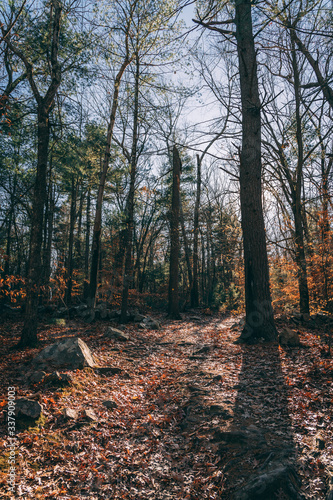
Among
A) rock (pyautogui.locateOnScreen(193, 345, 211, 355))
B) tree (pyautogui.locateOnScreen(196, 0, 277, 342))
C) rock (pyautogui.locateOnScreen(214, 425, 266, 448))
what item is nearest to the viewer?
rock (pyautogui.locateOnScreen(214, 425, 266, 448))

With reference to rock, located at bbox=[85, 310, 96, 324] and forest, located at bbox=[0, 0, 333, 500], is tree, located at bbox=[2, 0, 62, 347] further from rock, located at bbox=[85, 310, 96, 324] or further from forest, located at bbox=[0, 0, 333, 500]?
rock, located at bbox=[85, 310, 96, 324]

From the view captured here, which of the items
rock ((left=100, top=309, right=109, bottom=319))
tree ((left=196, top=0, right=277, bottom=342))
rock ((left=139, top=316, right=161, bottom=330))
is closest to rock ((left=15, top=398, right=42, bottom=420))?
tree ((left=196, top=0, right=277, bottom=342))

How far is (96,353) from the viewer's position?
659cm

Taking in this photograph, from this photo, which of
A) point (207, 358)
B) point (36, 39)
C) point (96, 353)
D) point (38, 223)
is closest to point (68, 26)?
point (36, 39)

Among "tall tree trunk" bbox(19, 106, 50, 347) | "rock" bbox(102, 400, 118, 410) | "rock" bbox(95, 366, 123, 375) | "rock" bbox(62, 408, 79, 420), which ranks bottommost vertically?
"rock" bbox(102, 400, 118, 410)

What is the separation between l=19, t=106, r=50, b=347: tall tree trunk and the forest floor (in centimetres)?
93

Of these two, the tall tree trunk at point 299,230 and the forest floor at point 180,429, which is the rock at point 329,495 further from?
the tall tree trunk at point 299,230

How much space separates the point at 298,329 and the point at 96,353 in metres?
5.65

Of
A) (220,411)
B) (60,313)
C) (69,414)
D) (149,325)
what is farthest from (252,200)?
(60,313)

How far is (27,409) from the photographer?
3.56m

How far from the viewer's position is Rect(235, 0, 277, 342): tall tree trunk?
22.5 feet

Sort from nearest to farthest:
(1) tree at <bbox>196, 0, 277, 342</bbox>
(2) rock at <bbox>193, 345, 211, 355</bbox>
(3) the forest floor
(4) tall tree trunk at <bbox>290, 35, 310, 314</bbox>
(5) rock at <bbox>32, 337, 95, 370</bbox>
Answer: (3) the forest floor < (5) rock at <bbox>32, 337, 95, 370</bbox> < (1) tree at <bbox>196, 0, 277, 342</bbox> < (2) rock at <bbox>193, 345, 211, 355</bbox> < (4) tall tree trunk at <bbox>290, 35, 310, 314</bbox>

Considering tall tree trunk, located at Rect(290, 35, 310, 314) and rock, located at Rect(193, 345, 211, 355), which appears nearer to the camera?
rock, located at Rect(193, 345, 211, 355)

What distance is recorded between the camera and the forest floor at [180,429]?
2643mm
